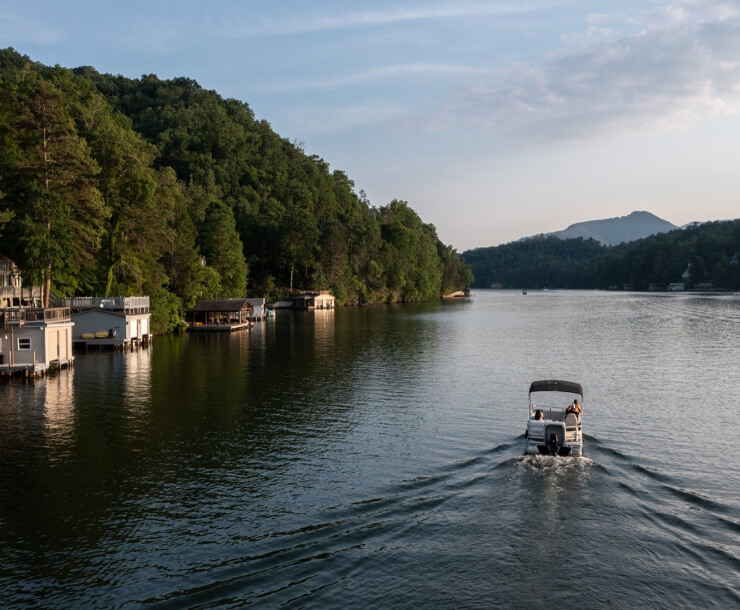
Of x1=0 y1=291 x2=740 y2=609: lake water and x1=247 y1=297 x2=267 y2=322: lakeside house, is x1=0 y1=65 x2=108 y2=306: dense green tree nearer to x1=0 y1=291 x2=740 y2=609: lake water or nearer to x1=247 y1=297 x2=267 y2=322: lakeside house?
x1=0 y1=291 x2=740 y2=609: lake water

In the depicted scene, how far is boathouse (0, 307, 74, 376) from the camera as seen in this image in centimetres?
4725

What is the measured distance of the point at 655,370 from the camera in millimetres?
54625

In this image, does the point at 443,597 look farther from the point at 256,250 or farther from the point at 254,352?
the point at 256,250

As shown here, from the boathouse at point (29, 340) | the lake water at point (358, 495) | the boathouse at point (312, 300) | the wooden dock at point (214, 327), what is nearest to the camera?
the lake water at point (358, 495)

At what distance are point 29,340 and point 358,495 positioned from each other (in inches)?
1496

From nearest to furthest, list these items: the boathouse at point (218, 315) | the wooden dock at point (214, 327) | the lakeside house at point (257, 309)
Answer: the wooden dock at point (214, 327)
the boathouse at point (218, 315)
the lakeside house at point (257, 309)

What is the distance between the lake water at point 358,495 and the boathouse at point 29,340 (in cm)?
244

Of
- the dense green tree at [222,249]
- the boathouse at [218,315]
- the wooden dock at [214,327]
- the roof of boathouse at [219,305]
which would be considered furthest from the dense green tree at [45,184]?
the dense green tree at [222,249]

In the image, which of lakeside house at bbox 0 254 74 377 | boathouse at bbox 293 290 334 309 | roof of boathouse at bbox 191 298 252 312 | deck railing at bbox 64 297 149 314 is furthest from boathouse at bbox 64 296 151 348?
boathouse at bbox 293 290 334 309

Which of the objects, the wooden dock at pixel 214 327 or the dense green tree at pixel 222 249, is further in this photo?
the dense green tree at pixel 222 249

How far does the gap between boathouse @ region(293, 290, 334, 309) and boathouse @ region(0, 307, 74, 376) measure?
10019cm

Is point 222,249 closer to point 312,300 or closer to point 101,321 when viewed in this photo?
point 312,300

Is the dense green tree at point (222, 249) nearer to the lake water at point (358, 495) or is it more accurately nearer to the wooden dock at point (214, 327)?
the wooden dock at point (214, 327)

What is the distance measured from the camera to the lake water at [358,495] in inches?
674
